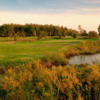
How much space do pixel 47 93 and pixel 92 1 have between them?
17.5 meters

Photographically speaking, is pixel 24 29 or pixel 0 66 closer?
pixel 0 66

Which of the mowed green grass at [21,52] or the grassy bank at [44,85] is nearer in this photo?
the grassy bank at [44,85]

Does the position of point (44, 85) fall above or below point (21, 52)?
above

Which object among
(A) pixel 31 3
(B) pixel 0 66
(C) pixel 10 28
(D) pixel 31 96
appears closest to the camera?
(D) pixel 31 96

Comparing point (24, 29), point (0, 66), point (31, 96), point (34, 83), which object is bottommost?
point (0, 66)

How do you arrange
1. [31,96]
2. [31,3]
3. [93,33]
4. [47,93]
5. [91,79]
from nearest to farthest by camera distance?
1. [47,93]
2. [31,96]
3. [91,79]
4. [31,3]
5. [93,33]

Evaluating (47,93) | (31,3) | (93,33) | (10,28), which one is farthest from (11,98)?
(10,28)

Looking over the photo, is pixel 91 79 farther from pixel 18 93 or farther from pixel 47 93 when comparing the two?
pixel 18 93

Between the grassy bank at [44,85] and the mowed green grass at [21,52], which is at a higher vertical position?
the grassy bank at [44,85]

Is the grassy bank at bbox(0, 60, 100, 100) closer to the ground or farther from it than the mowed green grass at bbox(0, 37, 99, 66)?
farther from it

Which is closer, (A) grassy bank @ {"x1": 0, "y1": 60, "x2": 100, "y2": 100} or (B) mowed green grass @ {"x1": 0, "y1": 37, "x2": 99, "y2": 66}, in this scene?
(A) grassy bank @ {"x1": 0, "y1": 60, "x2": 100, "y2": 100}

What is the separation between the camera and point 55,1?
1839 cm

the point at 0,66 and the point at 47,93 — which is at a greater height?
the point at 47,93

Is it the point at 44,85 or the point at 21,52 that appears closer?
the point at 44,85
